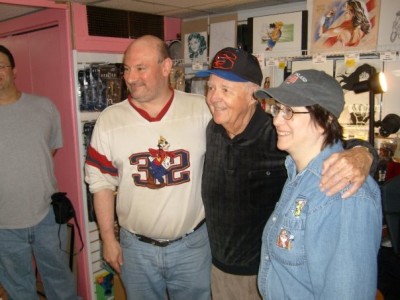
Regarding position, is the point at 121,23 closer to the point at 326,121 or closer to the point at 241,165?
the point at 241,165

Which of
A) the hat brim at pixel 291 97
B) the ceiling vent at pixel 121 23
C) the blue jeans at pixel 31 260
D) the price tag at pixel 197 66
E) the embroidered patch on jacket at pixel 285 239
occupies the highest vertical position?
the ceiling vent at pixel 121 23

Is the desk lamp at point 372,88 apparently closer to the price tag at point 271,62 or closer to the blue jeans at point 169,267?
the price tag at point 271,62

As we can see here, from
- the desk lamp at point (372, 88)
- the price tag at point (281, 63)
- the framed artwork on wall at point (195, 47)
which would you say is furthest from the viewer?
the framed artwork on wall at point (195, 47)

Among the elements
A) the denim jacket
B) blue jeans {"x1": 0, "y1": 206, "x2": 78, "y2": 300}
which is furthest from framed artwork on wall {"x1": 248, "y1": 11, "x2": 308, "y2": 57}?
blue jeans {"x1": 0, "y1": 206, "x2": 78, "y2": 300}

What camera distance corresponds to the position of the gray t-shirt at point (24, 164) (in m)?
2.30

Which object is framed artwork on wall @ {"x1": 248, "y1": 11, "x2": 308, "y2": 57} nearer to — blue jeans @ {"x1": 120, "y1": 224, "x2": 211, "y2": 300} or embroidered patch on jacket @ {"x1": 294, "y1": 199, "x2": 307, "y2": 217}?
blue jeans @ {"x1": 120, "y1": 224, "x2": 211, "y2": 300}

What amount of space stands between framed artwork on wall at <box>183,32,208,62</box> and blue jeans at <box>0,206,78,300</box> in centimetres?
176

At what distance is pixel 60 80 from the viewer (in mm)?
2830

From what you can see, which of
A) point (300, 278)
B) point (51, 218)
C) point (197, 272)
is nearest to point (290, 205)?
point (300, 278)

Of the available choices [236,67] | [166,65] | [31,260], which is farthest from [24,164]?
[236,67]

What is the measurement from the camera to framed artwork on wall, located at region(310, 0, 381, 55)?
2201 millimetres

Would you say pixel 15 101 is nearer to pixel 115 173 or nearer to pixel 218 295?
pixel 115 173

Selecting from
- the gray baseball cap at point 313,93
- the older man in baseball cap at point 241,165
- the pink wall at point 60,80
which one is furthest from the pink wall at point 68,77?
the gray baseball cap at point 313,93

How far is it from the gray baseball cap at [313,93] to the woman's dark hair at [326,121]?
0.07 ft
